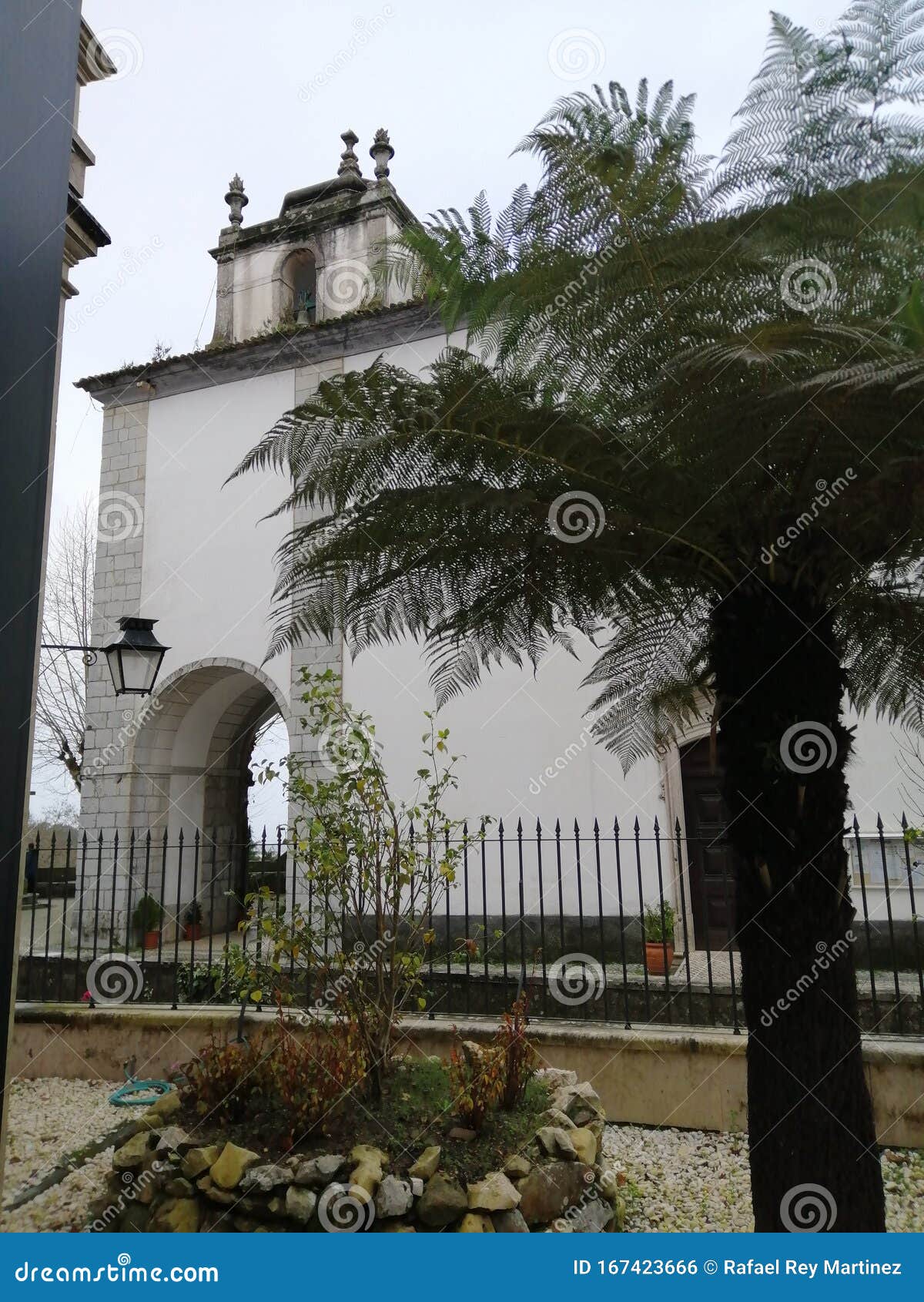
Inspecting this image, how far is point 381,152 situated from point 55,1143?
11.7 m

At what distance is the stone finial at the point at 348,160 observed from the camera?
39.9 feet

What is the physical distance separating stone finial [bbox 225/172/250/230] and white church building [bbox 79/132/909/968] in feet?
0.12

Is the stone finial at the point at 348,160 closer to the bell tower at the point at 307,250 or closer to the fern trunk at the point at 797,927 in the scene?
the bell tower at the point at 307,250

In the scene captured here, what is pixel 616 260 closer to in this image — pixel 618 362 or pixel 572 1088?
pixel 618 362

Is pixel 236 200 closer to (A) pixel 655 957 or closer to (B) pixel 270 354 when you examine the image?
(B) pixel 270 354

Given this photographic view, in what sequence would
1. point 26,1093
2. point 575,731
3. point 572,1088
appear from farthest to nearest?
point 575,731 → point 26,1093 → point 572,1088

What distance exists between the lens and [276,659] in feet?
33.5

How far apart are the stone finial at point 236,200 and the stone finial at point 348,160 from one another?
64.9 inches

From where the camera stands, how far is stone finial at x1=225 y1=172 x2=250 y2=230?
12859 millimetres

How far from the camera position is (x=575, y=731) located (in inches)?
345

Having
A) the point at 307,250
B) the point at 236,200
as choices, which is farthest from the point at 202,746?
the point at 236,200

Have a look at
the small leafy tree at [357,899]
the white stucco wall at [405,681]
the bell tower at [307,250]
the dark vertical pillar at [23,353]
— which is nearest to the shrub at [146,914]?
the white stucco wall at [405,681]

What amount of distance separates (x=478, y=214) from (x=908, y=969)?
23.3 ft
